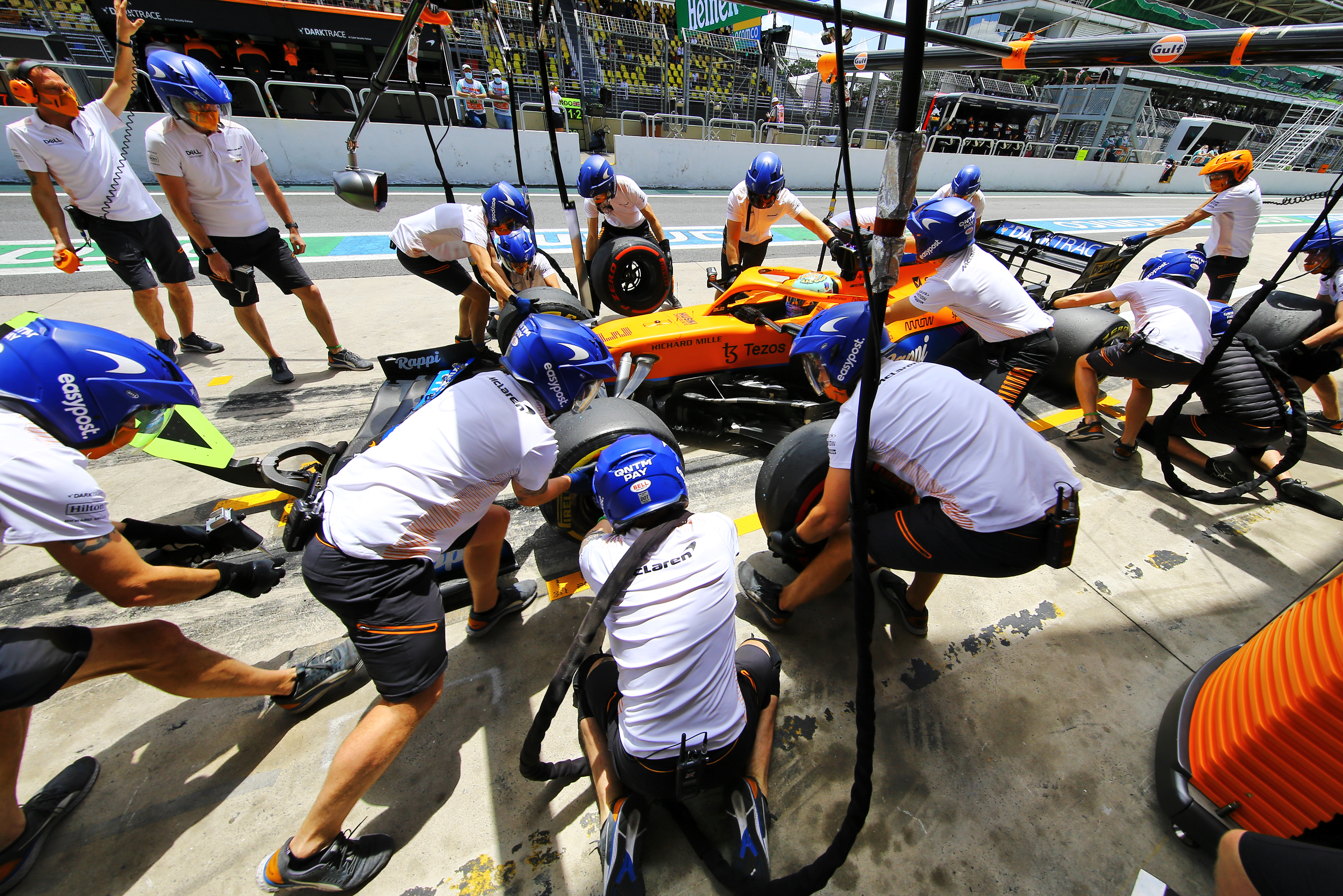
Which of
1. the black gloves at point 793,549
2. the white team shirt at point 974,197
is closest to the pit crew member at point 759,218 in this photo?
the white team shirt at point 974,197

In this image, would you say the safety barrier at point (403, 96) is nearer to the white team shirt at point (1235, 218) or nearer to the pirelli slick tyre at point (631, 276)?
the pirelli slick tyre at point (631, 276)

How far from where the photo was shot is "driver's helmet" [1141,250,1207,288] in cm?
402

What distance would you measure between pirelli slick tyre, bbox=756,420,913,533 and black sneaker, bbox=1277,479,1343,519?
3.05 meters

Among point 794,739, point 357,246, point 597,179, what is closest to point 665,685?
point 794,739

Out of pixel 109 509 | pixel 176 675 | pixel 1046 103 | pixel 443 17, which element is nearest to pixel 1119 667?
pixel 176 675

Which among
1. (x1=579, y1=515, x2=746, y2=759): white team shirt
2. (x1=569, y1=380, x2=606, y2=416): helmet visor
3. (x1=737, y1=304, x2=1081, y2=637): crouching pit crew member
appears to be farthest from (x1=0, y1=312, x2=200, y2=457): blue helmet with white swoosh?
(x1=737, y1=304, x2=1081, y2=637): crouching pit crew member

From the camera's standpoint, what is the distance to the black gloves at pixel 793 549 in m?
2.42

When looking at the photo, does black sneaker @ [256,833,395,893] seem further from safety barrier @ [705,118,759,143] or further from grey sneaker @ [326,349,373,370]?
safety barrier @ [705,118,759,143]

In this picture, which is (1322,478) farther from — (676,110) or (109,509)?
(676,110)

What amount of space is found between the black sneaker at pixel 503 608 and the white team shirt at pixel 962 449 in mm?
1637

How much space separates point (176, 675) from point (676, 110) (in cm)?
→ 2223

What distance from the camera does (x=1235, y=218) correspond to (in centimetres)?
540

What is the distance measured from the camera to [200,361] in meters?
4.77

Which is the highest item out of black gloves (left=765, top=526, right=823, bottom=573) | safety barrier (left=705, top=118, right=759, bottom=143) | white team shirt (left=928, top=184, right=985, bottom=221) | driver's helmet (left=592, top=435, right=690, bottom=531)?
safety barrier (left=705, top=118, right=759, bottom=143)
